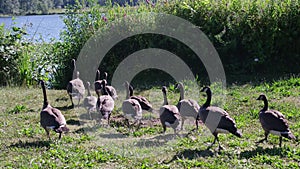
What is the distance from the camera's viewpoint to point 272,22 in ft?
45.0

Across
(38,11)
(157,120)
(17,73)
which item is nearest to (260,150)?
(157,120)

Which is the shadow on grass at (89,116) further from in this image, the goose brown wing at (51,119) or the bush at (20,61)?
the bush at (20,61)

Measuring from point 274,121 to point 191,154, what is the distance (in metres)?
1.70

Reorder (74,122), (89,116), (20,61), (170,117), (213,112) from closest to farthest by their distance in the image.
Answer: (213,112), (170,117), (74,122), (89,116), (20,61)

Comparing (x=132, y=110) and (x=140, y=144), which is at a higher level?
(x=132, y=110)

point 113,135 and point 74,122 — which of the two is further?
point 74,122

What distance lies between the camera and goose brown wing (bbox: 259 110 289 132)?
7234 millimetres

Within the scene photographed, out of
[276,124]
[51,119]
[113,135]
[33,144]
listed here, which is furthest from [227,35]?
[33,144]

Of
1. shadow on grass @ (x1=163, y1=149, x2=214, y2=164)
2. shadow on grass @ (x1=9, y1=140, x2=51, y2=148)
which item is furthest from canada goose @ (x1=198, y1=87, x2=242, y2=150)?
shadow on grass @ (x1=9, y1=140, x2=51, y2=148)

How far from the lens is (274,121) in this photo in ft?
24.1

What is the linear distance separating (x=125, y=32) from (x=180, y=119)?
696cm

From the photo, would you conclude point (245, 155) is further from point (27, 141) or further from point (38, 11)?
point (38, 11)

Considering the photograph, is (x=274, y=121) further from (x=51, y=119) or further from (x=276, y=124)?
(x=51, y=119)

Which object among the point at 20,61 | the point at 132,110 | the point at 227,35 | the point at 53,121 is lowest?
the point at 53,121
